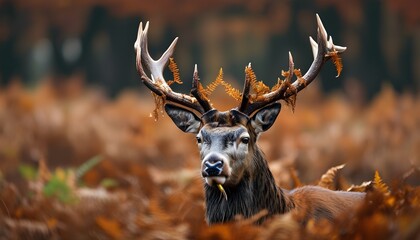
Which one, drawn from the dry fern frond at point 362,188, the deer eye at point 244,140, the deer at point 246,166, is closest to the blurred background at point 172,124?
the dry fern frond at point 362,188

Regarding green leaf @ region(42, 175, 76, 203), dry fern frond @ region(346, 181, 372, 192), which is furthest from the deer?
green leaf @ region(42, 175, 76, 203)

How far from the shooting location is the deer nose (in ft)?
20.7

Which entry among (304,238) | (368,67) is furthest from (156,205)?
(368,67)

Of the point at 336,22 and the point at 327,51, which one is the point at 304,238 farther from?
the point at 336,22

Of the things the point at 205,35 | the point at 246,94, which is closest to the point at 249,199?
the point at 246,94

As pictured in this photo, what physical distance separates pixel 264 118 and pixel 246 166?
0.44 meters

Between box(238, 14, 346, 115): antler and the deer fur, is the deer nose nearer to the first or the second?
the deer fur

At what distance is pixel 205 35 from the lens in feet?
106

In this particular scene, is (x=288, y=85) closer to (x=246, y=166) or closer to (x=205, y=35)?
(x=246, y=166)

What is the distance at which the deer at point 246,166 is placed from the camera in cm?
656

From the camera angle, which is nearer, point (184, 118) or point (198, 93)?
point (198, 93)

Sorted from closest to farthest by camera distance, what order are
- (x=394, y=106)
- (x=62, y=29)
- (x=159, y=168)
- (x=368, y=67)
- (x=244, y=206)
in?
(x=244, y=206) < (x=159, y=168) < (x=394, y=106) < (x=368, y=67) < (x=62, y=29)

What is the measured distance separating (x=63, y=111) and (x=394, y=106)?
6238 millimetres

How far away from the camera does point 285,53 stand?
101ft
